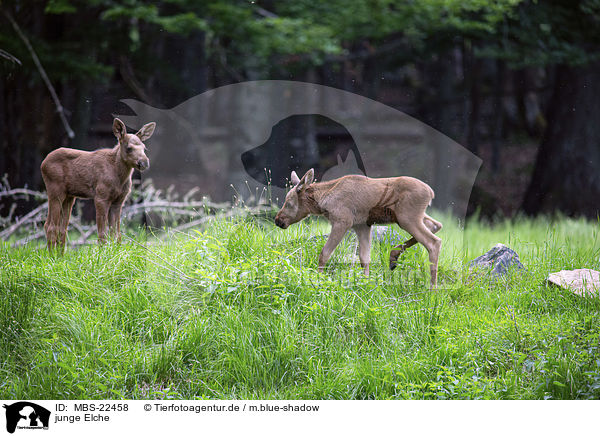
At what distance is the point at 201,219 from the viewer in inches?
242

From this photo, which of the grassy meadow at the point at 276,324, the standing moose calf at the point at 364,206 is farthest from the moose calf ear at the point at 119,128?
the standing moose calf at the point at 364,206

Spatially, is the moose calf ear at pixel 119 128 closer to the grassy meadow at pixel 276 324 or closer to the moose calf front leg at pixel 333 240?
the grassy meadow at pixel 276 324

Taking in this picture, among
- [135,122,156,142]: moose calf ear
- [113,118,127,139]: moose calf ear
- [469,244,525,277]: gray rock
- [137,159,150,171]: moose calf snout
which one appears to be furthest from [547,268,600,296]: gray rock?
[113,118,127,139]: moose calf ear

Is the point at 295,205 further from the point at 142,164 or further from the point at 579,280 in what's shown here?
the point at 579,280

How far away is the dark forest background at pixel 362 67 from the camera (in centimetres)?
662

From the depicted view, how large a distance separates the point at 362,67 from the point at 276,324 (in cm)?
357

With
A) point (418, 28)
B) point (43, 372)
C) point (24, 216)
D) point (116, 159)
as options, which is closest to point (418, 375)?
point (43, 372)

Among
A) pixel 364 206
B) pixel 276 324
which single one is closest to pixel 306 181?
pixel 364 206

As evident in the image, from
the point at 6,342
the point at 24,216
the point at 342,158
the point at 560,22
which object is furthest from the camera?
the point at 560,22

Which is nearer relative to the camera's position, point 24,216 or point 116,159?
point 116,159

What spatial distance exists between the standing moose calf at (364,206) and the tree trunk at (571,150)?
10.9 ft

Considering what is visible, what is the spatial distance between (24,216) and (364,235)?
3.73m

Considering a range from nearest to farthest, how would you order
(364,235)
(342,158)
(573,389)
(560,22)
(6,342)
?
1. (573,389)
2. (6,342)
3. (364,235)
4. (342,158)
5. (560,22)
